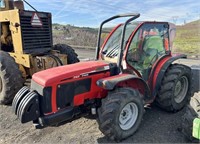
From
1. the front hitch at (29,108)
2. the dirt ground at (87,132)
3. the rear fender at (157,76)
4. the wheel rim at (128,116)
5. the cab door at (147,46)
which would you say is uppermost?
the cab door at (147,46)

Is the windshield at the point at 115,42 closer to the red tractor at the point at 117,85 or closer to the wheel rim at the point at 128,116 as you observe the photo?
the red tractor at the point at 117,85

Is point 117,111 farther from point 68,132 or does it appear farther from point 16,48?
point 16,48

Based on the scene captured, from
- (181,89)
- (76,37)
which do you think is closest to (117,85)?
(181,89)

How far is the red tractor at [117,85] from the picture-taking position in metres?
3.66

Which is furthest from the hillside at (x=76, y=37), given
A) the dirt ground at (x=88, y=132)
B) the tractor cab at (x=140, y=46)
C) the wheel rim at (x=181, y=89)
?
the dirt ground at (x=88, y=132)

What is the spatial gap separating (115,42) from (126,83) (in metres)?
0.91

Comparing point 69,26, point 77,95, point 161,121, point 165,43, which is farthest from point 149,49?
point 69,26

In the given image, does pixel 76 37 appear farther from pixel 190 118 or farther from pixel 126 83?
pixel 190 118

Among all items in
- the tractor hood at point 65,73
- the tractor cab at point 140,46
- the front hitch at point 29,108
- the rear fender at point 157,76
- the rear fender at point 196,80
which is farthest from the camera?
the rear fender at point 196,80

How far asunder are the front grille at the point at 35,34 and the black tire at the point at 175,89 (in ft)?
12.3

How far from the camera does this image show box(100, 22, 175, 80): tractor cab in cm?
437

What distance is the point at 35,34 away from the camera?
267 inches

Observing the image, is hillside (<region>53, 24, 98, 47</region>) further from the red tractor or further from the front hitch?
the front hitch

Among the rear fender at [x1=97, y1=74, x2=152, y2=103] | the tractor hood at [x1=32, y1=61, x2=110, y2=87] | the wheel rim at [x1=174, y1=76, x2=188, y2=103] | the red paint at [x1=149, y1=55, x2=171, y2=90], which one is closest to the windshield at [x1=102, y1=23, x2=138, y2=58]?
the tractor hood at [x1=32, y1=61, x2=110, y2=87]
